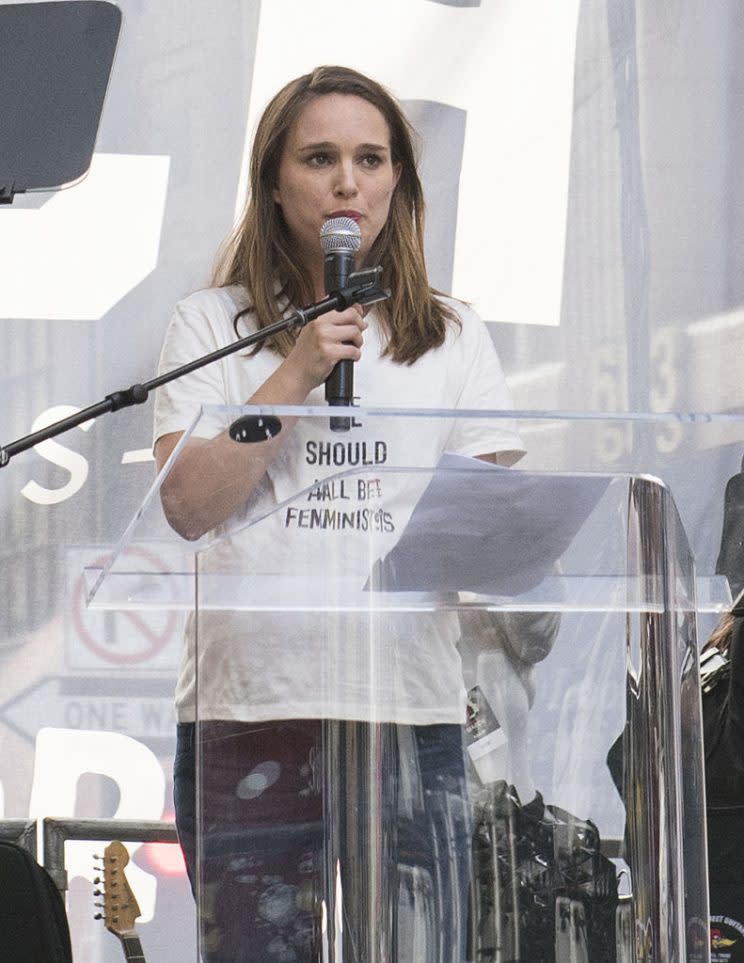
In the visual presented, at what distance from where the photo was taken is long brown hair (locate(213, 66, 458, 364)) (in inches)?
61.9

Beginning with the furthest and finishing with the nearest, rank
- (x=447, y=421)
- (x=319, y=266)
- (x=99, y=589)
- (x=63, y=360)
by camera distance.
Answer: (x=63, y=360)
(x=319, y=266)
(x=99, y=589)
(x=447, y=421)

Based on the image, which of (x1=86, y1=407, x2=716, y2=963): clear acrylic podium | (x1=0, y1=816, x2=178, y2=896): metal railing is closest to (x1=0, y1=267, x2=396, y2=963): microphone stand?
(x1=86, y1=407, x2=716, y2=963): clear acrylic podium

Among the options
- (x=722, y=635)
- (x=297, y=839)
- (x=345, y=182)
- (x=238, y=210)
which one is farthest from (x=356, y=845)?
(x=238, y=210)

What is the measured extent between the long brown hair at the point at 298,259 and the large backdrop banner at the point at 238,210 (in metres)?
0.92

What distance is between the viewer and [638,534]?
101cm

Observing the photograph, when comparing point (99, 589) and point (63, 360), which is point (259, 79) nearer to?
point (63, 360)

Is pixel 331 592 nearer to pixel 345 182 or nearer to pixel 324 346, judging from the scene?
pixel 324 346

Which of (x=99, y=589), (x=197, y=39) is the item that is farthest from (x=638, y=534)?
(x=197, y=39)

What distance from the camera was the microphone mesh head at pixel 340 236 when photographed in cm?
144

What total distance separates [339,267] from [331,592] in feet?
1.67

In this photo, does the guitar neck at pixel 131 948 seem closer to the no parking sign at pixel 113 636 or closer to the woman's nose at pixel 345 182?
the no parking sign at pixel 113 636

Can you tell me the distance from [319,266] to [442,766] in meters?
0.83

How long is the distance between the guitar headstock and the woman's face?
3.52 ft

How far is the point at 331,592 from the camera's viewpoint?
3.24ft
